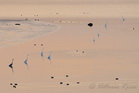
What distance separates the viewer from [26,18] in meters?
19.1

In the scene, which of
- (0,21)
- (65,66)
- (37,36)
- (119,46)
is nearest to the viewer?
(65,66)

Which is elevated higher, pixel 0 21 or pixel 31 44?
pixel 0 21

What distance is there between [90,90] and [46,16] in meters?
9.95

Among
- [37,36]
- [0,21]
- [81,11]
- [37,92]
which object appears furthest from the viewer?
[81,11]

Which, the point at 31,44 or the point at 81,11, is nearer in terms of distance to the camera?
the point at 31,44

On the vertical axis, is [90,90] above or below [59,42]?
below

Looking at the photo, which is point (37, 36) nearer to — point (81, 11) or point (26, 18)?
point (26, 18)

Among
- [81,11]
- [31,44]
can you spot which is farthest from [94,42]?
[81,11]

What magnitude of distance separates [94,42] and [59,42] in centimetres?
116

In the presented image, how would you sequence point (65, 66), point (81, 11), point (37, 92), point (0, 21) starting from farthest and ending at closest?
point (81, 11)
point (0, 21)
point (65, 66)
point (37, 92)

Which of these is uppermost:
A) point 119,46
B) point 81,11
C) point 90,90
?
point 81,11

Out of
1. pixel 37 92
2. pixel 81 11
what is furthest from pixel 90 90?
pixel 81 11

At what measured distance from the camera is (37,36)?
15.6 m

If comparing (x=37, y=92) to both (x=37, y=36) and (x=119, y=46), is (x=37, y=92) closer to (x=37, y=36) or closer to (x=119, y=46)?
(x=119, y=46)
